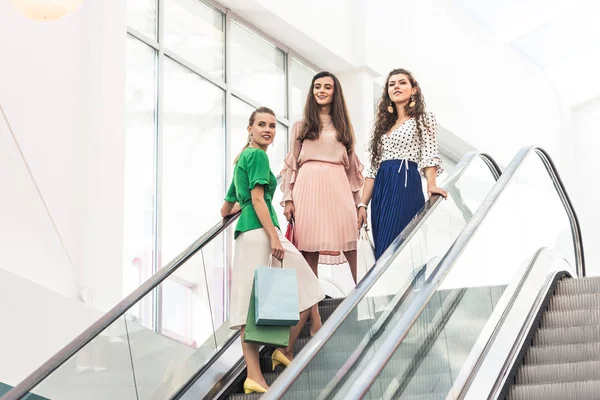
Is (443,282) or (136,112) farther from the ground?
(136,112)

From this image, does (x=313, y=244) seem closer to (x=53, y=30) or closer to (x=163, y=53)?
(x=53, y=30)

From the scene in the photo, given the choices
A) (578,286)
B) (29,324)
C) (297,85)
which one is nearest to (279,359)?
(29,324)

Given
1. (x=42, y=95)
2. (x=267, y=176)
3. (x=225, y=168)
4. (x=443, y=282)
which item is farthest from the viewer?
(x=225, y=168)

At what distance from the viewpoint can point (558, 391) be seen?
5.42 m

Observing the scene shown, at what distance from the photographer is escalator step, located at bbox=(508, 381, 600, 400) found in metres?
5.30

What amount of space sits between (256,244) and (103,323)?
1033 millimetres

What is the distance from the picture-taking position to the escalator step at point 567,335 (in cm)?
625

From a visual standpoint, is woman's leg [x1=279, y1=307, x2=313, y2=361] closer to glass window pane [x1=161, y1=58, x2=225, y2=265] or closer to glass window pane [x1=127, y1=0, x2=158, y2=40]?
glass window pane [x1=161, y1=58, x2=225, y2=265]

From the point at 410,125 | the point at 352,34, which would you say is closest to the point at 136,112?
the point at 352,34

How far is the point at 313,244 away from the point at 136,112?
5484 mm

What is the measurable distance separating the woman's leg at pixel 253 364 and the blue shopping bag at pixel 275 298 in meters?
0.23

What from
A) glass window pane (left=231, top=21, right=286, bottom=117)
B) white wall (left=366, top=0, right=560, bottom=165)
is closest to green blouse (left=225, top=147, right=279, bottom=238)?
glass window pane (left=231, top=21, right=286, bottom=117)

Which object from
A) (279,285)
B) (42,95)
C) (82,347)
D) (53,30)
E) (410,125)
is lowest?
(82,347)

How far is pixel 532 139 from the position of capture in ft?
68.3
